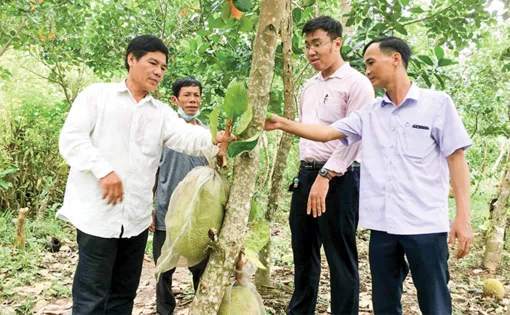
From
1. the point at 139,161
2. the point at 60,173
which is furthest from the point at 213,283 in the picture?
the point at 60,173

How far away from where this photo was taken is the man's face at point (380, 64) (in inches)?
73.2

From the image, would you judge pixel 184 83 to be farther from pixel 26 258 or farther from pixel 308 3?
pixel 26 258

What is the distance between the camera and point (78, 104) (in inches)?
66.8

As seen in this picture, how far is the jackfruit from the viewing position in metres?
3.44

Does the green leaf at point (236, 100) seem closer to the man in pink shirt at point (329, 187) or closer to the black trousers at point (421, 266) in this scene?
the man in pink shirt at point (329, 187)

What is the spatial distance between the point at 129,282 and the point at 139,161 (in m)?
0.62

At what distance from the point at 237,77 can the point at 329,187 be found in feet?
2.94

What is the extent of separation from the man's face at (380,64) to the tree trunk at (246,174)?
2.18 feet

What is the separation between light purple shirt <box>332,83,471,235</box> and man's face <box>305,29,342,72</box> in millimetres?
463

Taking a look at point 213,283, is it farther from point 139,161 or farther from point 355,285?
point 355,285

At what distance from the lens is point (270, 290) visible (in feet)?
9.87

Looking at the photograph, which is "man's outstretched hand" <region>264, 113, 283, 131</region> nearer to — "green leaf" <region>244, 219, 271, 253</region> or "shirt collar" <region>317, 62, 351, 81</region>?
"green leaf" <region>244, 219, 271, 253</region>

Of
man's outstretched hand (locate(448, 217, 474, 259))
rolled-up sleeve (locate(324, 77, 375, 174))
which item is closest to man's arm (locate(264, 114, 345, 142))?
rolled-up sleeve (locate(324, 77, 375, 174))

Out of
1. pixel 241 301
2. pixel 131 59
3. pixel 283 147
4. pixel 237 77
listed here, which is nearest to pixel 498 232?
pixel 283 147
